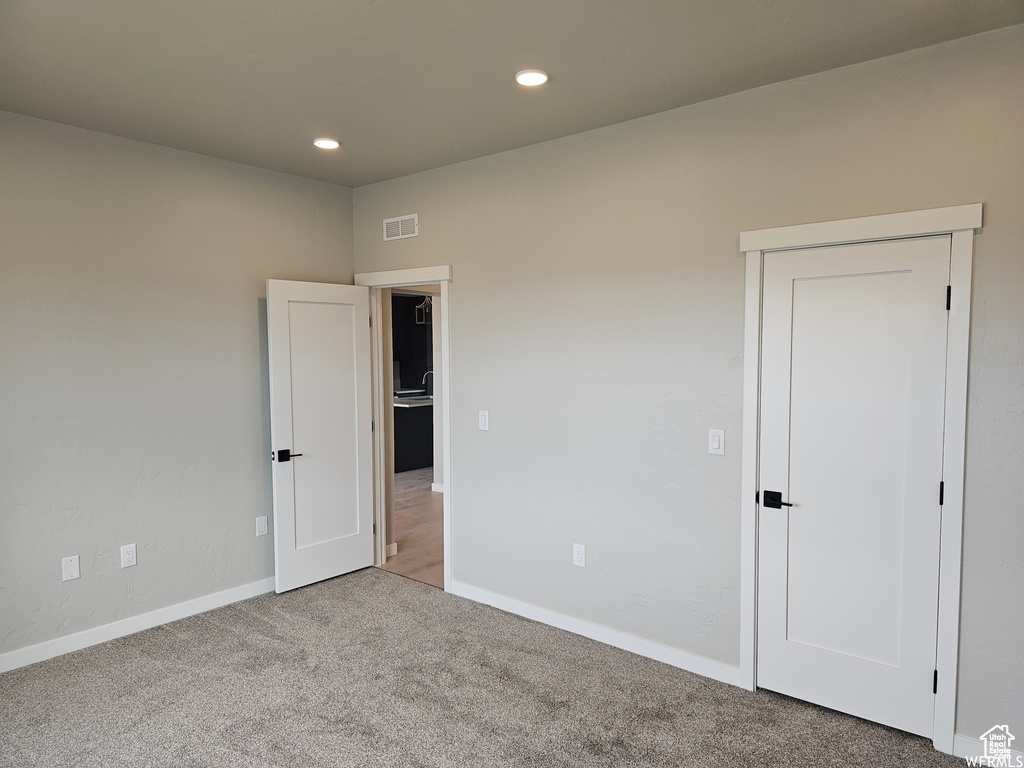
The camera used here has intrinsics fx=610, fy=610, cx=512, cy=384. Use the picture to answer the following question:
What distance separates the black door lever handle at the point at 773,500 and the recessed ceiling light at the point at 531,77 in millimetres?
2108

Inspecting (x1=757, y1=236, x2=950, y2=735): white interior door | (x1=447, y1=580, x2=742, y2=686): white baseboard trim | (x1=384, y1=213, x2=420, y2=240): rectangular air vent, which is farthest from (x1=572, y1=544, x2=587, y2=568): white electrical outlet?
(x1=384, y1=213, x2=420, y2=240): rectangular air vent

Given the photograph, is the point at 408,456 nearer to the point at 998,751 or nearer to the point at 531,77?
the point at 531,77

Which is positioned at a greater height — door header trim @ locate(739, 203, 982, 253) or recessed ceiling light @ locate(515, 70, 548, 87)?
recessed ceiling light @ locate(515, 70, 548, 87)

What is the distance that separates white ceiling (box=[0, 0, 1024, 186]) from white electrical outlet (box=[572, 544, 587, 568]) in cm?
232

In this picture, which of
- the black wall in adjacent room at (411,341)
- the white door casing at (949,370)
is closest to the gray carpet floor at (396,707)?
the white door casing at (949,370)

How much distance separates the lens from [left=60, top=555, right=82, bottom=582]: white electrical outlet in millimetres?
3242

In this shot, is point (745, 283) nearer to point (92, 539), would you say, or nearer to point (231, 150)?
point (231, 150)

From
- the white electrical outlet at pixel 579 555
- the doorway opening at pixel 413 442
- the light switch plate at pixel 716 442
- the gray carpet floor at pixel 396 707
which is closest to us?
the gray carpet floor at pixel 396 707

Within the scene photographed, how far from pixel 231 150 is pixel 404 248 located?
1.20 metres

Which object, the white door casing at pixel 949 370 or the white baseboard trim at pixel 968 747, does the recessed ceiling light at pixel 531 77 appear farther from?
the white baseboard trim at pixel 968 747

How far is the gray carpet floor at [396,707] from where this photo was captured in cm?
242

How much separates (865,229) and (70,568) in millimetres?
4218

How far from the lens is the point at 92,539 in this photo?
334 centimetres

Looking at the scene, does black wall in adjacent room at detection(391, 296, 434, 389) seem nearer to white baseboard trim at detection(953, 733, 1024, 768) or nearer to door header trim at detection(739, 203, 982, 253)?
door header trim at detection(739, 203, 982, 253)
